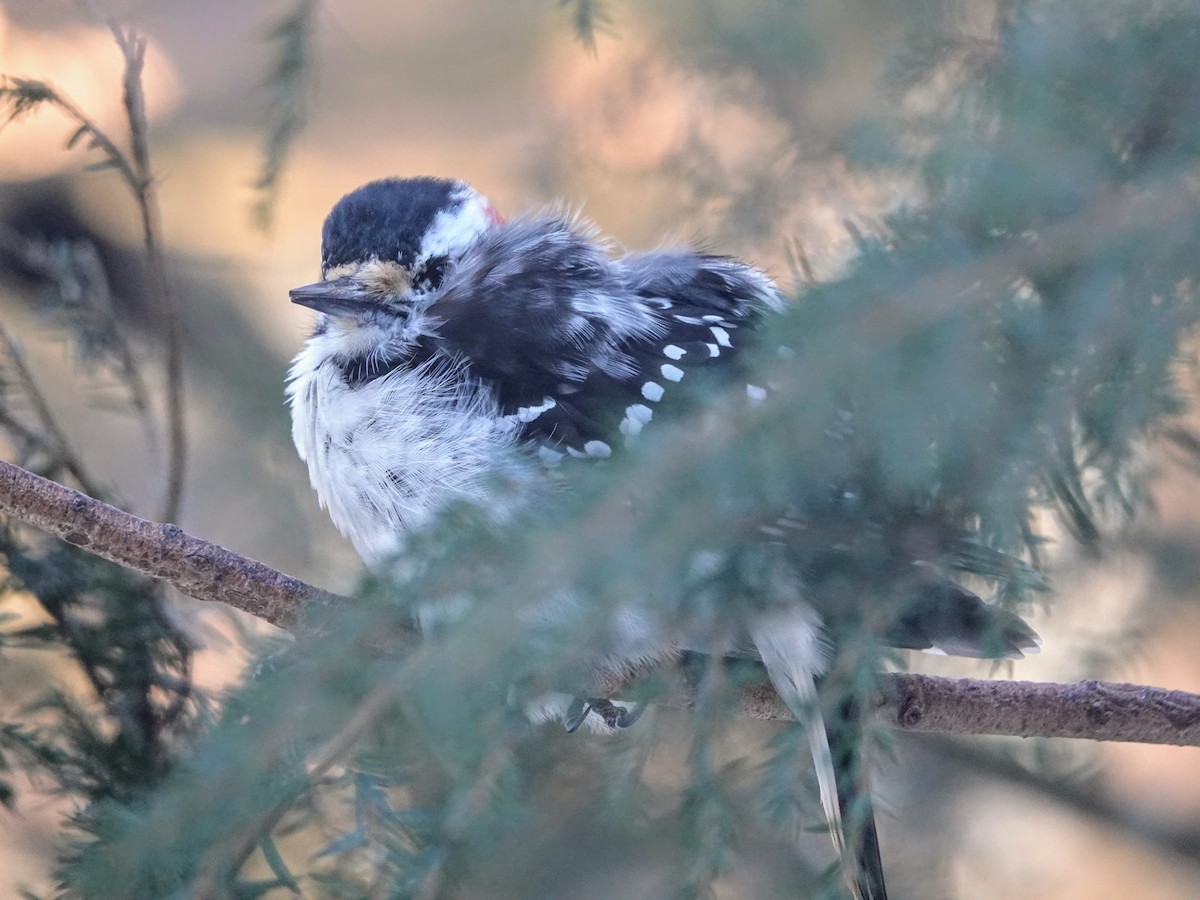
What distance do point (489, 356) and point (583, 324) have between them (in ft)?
0.32

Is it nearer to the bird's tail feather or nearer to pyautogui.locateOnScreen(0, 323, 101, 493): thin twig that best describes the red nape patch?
pyautogui.locateOnScreen(0, 323, 101, 493): thin twig

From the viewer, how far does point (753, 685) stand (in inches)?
42.5

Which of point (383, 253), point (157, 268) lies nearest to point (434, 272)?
point (383, 253)

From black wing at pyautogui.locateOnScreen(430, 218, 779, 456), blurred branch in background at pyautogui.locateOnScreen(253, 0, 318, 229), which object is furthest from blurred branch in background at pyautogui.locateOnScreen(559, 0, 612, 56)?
black wing at pyautogui.locateOnScreen(430, 218, 779, 456)

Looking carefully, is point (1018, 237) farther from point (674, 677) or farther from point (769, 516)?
point (674, 677)

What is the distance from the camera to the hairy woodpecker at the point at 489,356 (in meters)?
1.05

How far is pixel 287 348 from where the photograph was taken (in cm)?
229

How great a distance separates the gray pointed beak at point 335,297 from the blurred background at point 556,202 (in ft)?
0.43

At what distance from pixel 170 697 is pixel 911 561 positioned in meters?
0.76

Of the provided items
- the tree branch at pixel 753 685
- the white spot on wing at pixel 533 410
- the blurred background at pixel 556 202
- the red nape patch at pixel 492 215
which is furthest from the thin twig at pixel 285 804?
the red nape patch at pixel 492 215

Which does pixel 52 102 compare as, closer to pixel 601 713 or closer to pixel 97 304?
pixel 97 304

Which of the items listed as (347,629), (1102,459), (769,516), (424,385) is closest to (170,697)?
(424,385)

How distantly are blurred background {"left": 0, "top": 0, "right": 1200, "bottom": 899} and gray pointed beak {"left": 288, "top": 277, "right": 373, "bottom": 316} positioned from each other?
0.13 m

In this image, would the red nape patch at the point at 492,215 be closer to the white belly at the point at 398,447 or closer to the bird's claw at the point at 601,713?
the white belly at the point at 398,447
